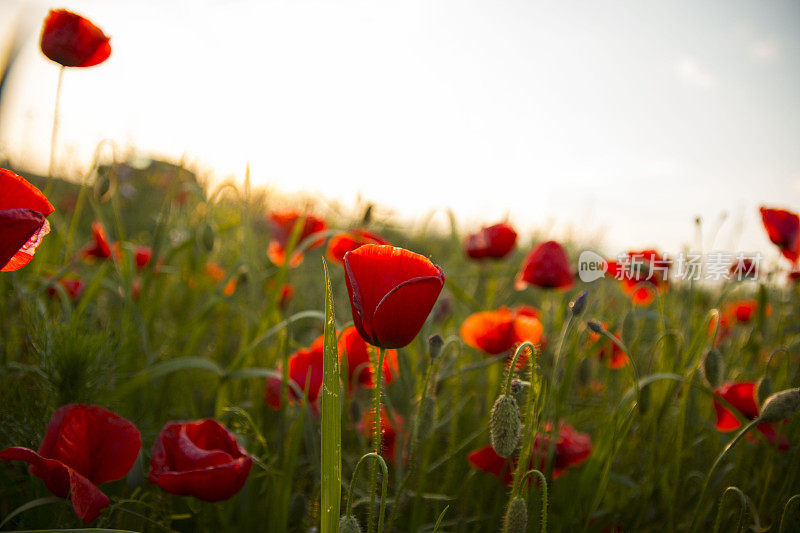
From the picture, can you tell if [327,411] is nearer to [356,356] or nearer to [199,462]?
[199,462]

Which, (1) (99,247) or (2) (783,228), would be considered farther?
(1) (99,247)

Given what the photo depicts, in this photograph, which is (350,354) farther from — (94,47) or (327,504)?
(94,47)

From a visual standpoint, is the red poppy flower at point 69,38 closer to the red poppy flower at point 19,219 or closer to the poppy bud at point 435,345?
the red poppy flower at point 19,219

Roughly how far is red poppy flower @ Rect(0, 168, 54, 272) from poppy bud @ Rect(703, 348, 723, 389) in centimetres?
158

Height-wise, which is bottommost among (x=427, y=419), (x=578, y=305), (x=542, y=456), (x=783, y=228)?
(x=542, y=456)

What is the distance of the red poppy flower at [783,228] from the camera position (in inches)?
70.1

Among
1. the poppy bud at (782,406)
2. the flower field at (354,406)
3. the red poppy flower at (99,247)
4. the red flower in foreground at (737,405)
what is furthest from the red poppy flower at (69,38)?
the red flower in foreground at (737,405)

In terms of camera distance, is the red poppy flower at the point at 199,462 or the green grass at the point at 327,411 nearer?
the red poppy flower at the point at 199,462

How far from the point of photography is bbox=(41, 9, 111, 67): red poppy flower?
1.34m

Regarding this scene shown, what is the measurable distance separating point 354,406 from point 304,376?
18 cm

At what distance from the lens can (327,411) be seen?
2.56 ft

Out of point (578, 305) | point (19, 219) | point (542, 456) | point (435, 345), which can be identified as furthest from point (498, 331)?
point (19, 219)

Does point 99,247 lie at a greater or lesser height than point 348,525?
greater

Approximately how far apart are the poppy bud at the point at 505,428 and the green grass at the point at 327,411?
0.20ft
